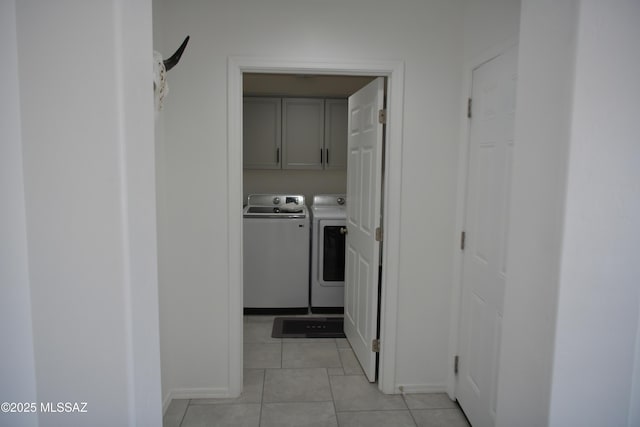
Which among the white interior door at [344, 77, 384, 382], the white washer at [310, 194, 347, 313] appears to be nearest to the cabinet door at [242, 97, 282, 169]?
the white washer at [310, 194, 347, 313]

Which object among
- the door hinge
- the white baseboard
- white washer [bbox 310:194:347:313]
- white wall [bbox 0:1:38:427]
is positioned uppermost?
the door hinge

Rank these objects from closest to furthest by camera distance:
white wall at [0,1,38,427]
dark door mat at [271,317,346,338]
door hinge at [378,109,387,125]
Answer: white wall at [0,1,38,427] → door hinge at [378,109,387,125] → dark door mat at [271,317,346,338]

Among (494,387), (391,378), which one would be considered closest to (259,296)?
(391,378)

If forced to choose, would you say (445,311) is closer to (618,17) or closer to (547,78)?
(547,78)

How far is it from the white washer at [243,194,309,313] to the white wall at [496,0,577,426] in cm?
259

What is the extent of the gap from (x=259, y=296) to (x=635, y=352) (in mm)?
3162

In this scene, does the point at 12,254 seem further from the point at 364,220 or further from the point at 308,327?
the point at 308,327

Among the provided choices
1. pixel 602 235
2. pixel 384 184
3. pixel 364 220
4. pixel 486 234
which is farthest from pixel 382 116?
pixel 602 235

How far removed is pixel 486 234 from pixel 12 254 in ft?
6.41

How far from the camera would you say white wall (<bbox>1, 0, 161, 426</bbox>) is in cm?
105

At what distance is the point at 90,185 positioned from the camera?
1079 mm

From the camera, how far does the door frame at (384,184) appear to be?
8.21 feet

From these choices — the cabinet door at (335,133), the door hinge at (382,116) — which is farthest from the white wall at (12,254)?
the cabinet door at (335,133)

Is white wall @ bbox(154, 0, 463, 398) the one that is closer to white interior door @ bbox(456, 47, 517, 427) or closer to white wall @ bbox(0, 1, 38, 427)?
white interior door @ bbox(456, 47, 517, 427)
